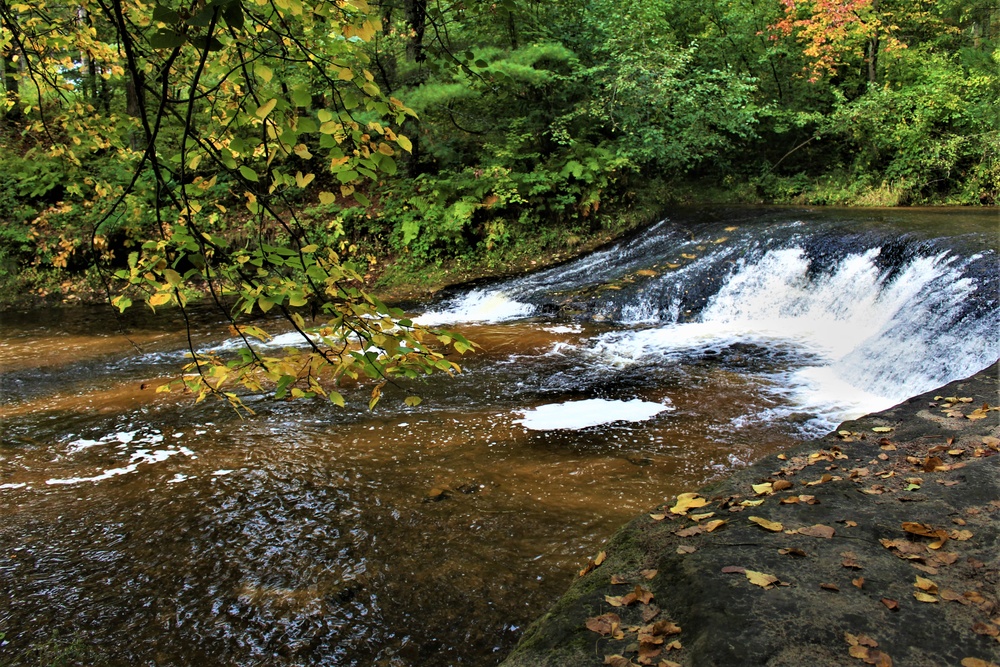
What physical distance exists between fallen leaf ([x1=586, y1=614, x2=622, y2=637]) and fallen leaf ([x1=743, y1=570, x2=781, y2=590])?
20.5 inches

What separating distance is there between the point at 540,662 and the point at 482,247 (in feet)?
34.7

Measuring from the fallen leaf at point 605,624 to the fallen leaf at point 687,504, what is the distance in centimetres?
100

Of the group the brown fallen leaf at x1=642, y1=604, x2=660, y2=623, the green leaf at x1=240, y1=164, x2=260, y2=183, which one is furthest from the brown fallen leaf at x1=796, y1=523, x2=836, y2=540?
the green leaf at x1=240, y1=164, x2=260, y2=183

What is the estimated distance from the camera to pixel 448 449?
4.93 meters

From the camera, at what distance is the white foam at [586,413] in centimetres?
541

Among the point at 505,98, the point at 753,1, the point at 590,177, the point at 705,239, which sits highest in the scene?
the point at 753,1

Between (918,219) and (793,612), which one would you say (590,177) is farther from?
(793,612)

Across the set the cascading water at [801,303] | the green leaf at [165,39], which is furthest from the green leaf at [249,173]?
the cascading water at [801,303]

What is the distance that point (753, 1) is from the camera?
15211mm

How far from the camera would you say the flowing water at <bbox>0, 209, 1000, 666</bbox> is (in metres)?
3.11

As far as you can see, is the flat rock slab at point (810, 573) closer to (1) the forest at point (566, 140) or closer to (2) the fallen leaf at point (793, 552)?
(2) the fallen leaf at point (793, 552)

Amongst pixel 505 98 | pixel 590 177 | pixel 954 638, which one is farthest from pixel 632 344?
pixel 505 98

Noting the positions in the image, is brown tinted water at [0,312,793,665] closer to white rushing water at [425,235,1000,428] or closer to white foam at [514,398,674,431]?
white foam at [514,398,674,431]

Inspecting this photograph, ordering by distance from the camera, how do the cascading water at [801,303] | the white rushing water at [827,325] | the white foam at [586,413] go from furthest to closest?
the cascading water at [801,303] → the white rushing water at [827,325] → the white foam at [586,413]
